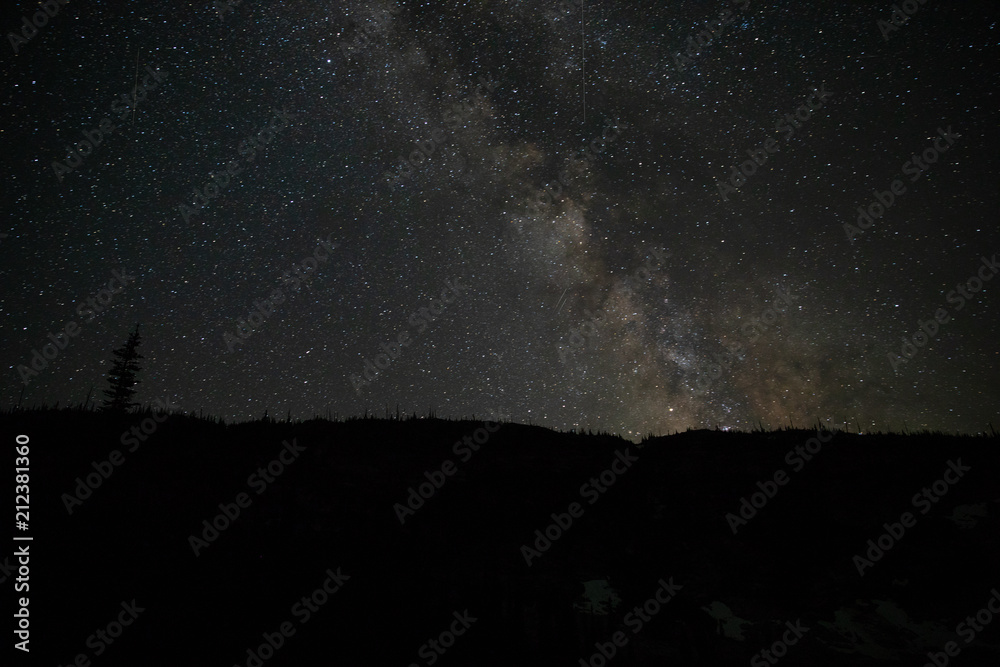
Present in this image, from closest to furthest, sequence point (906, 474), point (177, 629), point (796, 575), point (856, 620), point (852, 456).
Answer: point (177, 629), point (856, 620), point (796, 575), point (906, 474), point (852, 456)

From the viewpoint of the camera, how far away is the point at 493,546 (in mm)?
10281

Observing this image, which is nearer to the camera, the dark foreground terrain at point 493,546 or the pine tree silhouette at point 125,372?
the dark foreground terrain at point 493,546

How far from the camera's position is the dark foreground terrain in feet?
25.0

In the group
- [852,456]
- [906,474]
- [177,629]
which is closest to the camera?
[177,629]

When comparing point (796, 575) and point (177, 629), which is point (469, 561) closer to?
point (177, 629)

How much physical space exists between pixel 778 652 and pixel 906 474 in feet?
22.6

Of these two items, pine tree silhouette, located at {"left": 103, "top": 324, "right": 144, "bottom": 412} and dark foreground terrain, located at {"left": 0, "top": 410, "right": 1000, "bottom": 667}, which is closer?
dark foreground terrain, located at {"left": 0, "top": 410, "right": 1000, "bottom": 667}

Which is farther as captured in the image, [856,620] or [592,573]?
[592,573]

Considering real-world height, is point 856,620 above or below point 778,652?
below

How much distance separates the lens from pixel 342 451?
12477 mm

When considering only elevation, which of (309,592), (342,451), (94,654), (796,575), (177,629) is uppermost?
(94,654)

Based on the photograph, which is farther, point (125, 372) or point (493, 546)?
point (125, 372)

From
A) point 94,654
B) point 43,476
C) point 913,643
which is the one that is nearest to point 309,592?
point 94,654

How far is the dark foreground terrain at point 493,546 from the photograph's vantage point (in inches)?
300
